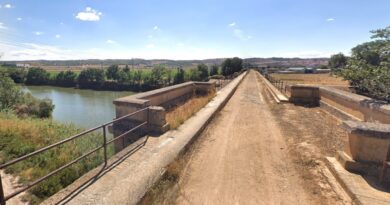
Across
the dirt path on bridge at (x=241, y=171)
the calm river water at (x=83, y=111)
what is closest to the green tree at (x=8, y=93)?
the calm river water at (x=83, y=111)

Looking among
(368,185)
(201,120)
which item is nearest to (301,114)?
(201,120)

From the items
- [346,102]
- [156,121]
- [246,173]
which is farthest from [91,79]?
[246,173]

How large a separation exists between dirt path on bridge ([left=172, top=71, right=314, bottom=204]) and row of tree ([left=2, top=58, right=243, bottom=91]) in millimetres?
59566

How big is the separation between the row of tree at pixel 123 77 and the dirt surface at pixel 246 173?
5983cm

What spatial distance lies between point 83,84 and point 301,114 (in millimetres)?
80260

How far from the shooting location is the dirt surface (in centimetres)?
350

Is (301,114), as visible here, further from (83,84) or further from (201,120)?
(83,84)

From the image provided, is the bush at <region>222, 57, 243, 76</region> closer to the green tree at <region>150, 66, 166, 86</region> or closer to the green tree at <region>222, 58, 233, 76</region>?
the green tree at <region>222, 58, 233, 76</region>

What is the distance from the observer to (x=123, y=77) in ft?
254

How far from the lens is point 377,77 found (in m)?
6.40

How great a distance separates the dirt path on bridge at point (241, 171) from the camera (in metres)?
3.53

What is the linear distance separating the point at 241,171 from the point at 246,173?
114 mm

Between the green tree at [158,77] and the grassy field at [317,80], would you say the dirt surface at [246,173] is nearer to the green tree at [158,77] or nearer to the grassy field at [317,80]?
the grassy field at [317,80]

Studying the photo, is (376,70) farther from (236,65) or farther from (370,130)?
(236,65)
